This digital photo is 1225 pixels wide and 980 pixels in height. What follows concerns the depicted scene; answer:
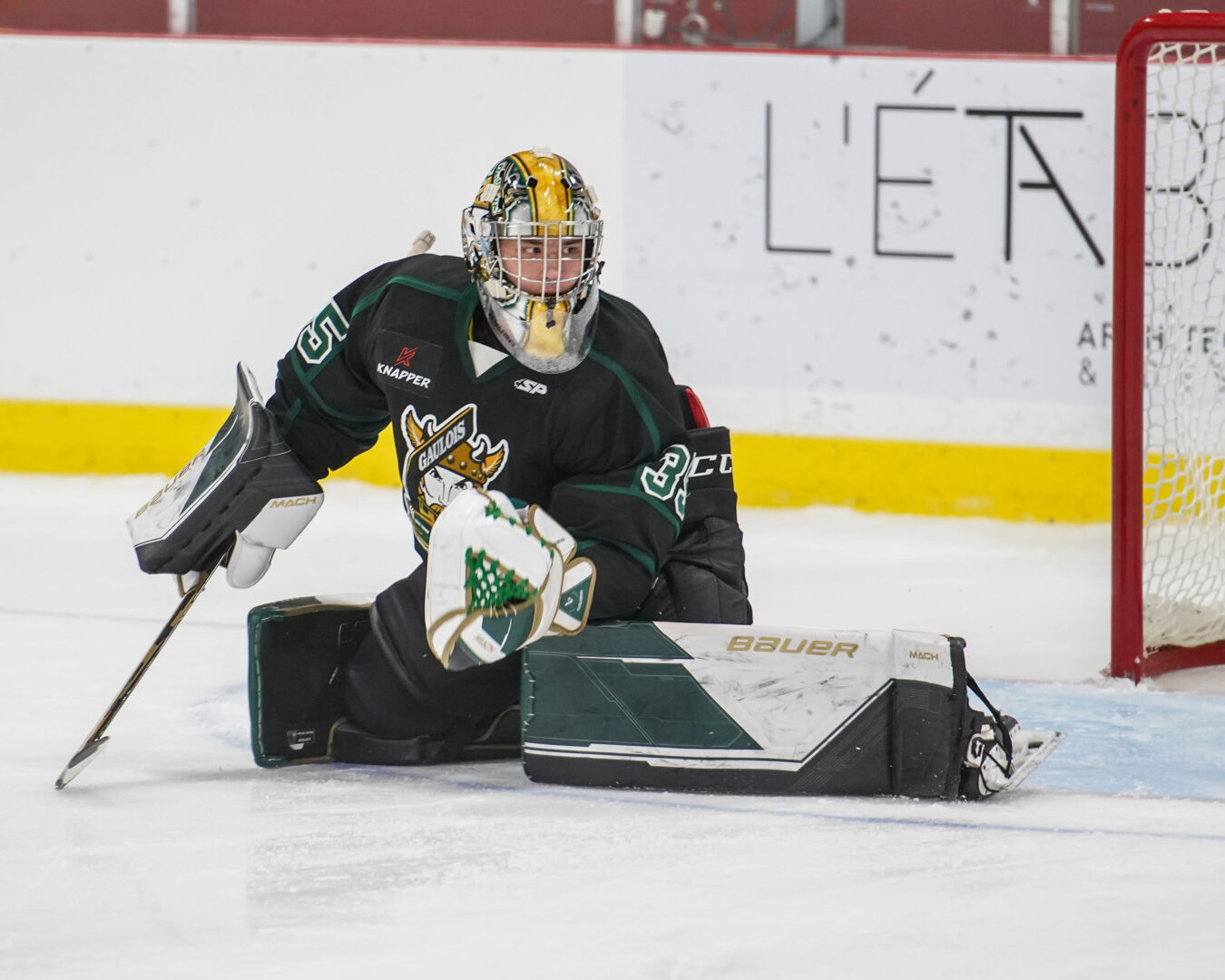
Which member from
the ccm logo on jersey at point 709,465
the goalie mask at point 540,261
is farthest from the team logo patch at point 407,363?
the ccm logo on jersey at point 709,465

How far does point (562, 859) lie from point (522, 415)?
62 centimetres

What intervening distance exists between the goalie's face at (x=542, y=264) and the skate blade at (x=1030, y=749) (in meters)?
0.89

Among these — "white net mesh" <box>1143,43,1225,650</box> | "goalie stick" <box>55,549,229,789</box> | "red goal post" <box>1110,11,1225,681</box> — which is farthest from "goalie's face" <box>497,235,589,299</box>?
"white net mesh" <box>1143,43,1225,650</box>

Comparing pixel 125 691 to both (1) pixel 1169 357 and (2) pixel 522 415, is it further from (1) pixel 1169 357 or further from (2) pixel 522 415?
(1) pixel 1169 357

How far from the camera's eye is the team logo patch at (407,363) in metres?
2.32

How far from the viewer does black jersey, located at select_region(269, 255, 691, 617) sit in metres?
2.22

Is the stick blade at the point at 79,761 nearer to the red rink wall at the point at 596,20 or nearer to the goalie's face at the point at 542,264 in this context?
the goalie's face at the point at 542,264

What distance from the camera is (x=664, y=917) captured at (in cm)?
178

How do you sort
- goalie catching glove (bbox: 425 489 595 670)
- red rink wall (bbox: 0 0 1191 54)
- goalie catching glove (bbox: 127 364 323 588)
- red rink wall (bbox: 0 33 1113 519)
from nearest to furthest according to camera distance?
1. goalie catching glove (bbox: 425 489 595 670)
2. goalie catching glove (bbox: 127 364 323 588)
3. red rink wall (bbox: 0 33 1113 519)
4. red rink wall (bbox: 0 0 1191 54)

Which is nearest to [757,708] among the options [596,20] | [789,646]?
[789,646]

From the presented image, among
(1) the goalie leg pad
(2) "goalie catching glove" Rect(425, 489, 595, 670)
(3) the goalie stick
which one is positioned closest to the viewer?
(2) "goalie catching glove" Rect(425, 489, 595, 670)

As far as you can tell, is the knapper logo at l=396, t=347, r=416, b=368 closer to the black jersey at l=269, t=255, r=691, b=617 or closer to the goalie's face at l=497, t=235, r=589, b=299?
the black jersey at l=269, t=255, r=691, b=617

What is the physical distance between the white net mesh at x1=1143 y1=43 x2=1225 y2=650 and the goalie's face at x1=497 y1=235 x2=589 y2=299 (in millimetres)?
1393

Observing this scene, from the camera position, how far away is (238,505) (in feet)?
7.86
